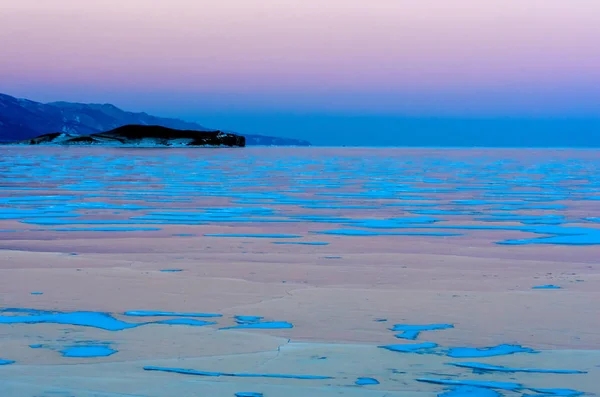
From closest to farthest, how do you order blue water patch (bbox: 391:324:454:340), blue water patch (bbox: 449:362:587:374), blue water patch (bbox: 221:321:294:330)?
1. blue water patch (bbox: 449:362:587:374)
2. blue water patch (bbox: 391:324:454:340)
3. blue water patch (bbox: 221:321:294:330)

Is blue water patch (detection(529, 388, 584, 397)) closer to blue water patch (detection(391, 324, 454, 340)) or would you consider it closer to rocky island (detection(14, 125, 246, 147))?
blue water patch (detection(391, 324, 454, 340))

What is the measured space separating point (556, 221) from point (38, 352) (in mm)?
11191

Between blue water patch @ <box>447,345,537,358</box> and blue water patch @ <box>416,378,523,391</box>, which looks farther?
blue water patch @ <box>447,345,537,358</box>

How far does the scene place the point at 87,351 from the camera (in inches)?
220

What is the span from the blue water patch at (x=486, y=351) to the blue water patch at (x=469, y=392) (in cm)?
70

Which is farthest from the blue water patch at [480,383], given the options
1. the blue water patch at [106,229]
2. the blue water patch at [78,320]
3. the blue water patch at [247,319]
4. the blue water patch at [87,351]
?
the blue water patch at [106,229]

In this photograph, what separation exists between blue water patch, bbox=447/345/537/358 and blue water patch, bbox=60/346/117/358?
86.6 inches

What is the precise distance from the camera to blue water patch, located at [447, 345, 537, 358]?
5.54 meters

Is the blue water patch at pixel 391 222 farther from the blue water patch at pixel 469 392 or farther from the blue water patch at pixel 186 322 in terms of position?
the blue water patch at pixel 469 392

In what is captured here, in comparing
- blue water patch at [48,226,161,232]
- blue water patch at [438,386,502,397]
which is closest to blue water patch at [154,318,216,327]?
blue water patch at [438,386,502,397]

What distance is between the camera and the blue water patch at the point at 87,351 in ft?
18.0

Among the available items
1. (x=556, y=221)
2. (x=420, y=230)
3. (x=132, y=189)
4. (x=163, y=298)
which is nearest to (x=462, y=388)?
(x=163, y=298)

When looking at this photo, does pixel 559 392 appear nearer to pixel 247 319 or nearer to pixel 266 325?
pixel 266 325

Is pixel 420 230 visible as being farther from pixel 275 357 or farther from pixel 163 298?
pixel 275 357
